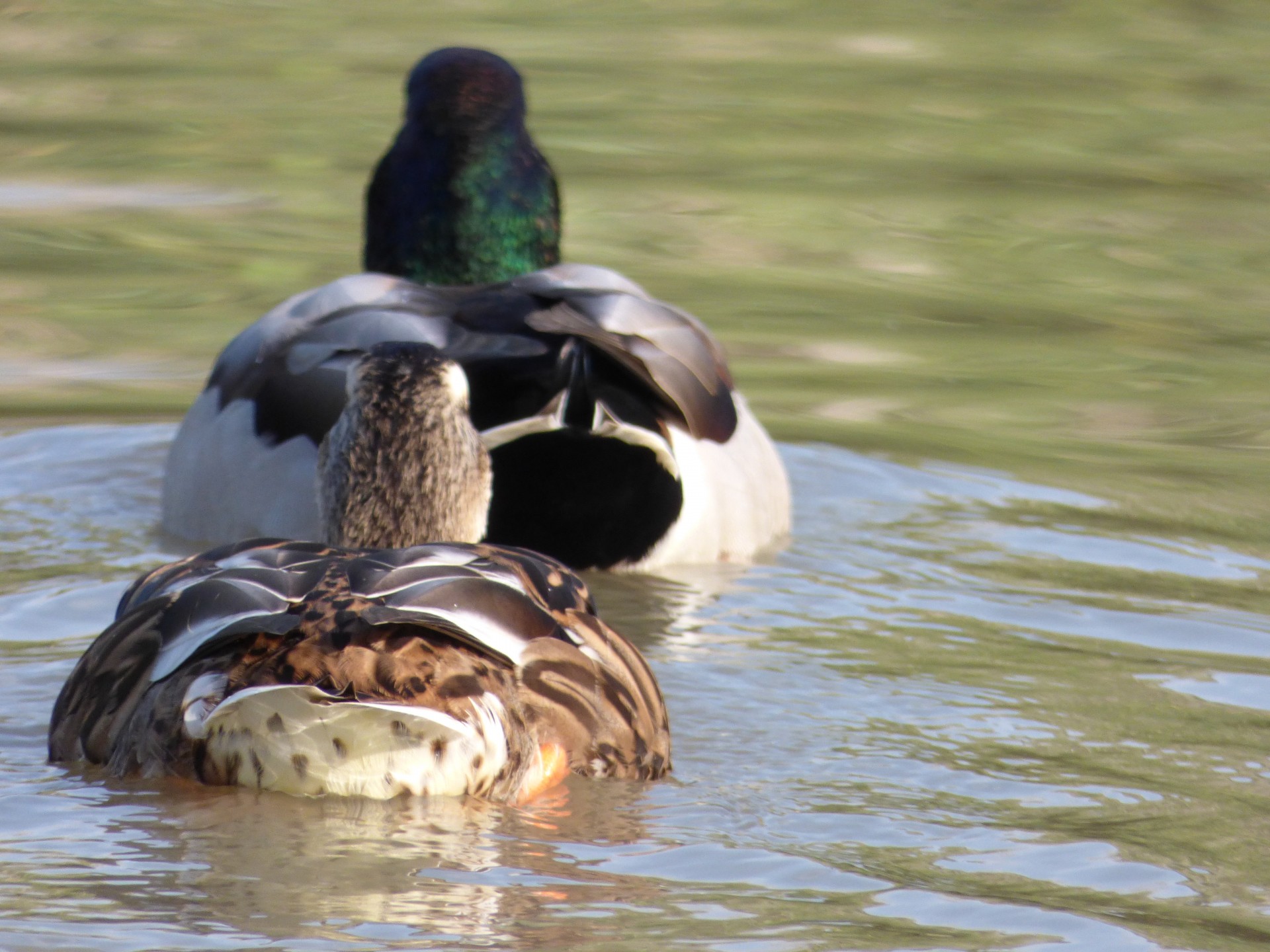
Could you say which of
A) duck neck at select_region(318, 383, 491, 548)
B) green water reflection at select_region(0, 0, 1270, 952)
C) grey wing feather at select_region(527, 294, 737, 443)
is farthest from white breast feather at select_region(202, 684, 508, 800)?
grey wing feather at select_region(527, 294, 737, 443)

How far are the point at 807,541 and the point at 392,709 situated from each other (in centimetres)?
330

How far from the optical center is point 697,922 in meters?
3.92

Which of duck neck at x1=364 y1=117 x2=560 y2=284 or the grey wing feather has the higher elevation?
duck neck at x1=364 y1=117 x2=560 y2=284

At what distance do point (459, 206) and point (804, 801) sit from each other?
3.68 m

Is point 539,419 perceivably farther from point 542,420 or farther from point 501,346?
point 501,346

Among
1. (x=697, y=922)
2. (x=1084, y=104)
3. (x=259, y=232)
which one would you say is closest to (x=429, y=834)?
(x=697, y=922)

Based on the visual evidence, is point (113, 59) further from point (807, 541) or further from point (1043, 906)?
point (1043, 906)

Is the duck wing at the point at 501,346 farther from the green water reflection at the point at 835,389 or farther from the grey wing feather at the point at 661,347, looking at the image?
the green water reflection at the point at 835,389

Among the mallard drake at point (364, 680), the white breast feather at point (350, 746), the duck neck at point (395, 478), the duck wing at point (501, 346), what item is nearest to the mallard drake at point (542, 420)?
the duck wing at point (501, 346)

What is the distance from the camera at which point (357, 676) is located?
4289 millimetres

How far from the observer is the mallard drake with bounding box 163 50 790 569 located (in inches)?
248

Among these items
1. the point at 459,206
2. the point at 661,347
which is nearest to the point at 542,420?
the point at 661,347

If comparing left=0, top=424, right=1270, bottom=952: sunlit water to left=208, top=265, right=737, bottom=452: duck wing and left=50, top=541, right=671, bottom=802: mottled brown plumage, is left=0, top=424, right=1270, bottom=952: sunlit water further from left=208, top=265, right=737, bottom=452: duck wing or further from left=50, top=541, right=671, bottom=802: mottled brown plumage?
left=208, top=265, right=737, bottom=452: duck wing

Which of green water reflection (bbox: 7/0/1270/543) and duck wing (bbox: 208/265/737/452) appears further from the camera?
green water reflection (bbox: 7/0/1270/543)
